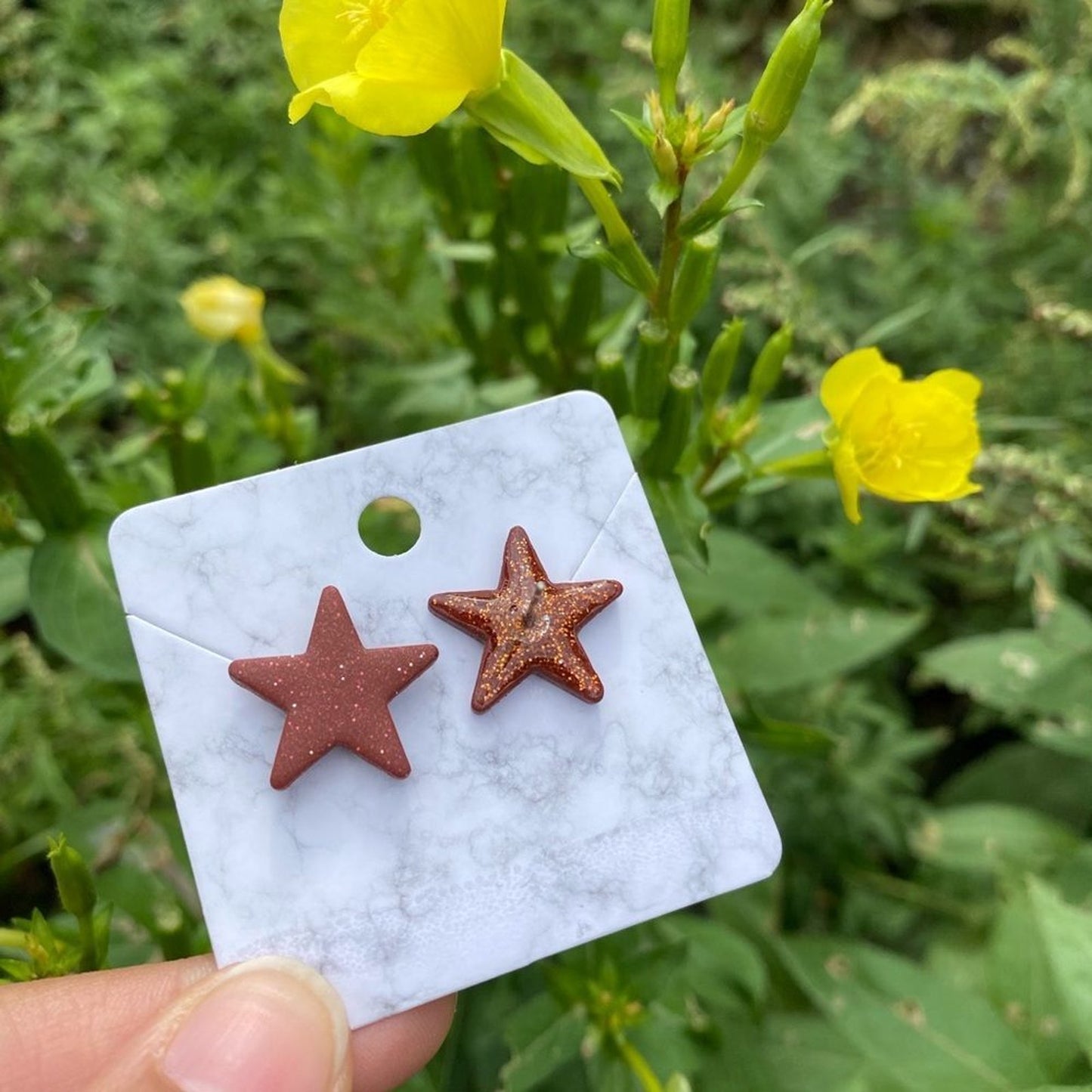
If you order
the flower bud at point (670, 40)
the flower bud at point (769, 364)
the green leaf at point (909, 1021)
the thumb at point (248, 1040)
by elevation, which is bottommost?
the green leaf at point (909, 1021)

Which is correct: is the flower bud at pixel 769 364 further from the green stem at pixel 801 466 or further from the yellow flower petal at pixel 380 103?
the yellow flower petal at pixel 380 103

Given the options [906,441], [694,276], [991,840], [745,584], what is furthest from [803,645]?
[694,276]

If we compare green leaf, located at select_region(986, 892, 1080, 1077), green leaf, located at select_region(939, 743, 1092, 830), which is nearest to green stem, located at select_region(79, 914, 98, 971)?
green leaf, located at select_region(986, 892, 1080, 1077)

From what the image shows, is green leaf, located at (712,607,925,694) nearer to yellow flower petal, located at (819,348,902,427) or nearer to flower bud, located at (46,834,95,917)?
yellow flower petal, located at (819,348,902,427)

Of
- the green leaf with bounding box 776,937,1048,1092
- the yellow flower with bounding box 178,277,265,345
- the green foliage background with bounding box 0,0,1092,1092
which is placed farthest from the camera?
the yellow flower with bounding box 178,277,265,345

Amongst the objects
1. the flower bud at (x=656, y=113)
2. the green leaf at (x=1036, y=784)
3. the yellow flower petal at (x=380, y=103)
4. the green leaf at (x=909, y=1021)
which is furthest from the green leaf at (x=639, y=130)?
the green leaf at (x=1036, y=784)

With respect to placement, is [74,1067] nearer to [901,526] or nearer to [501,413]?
[501,413]

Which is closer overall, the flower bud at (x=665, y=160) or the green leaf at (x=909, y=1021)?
the flower bud at (x=665, y=160)
